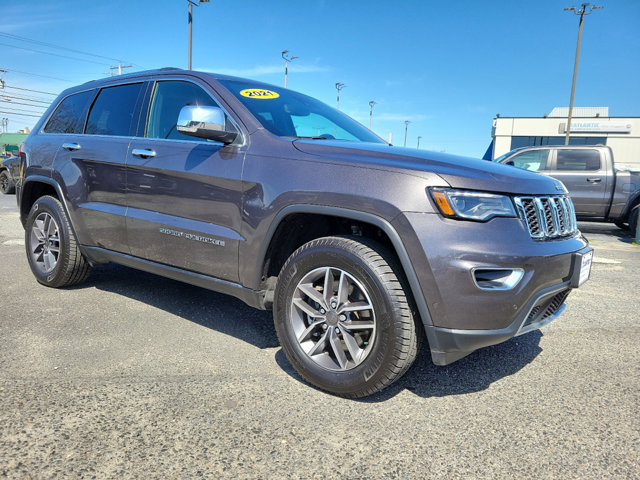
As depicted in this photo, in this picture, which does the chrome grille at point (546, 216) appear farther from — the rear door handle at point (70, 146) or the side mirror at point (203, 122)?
the rear door handle at point (70, 146)

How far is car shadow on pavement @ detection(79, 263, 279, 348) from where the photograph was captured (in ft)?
10.9

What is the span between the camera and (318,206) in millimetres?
2355

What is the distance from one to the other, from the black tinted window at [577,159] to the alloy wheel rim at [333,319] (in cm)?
895

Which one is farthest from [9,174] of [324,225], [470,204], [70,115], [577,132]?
[577,132]

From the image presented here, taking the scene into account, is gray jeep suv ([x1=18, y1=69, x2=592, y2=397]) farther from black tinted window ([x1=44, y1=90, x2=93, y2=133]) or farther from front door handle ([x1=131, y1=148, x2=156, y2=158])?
black tinted window ([x1=44, y1=90, x2=93, y2=133])

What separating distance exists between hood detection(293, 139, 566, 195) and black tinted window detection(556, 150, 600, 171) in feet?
26.4

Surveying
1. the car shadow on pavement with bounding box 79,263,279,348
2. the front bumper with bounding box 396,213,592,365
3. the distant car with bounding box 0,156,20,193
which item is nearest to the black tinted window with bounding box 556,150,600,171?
the car shadow on pavement with bounding box 79,263,279,348

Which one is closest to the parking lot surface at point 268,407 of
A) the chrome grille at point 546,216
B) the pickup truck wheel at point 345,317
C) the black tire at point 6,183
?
the pickup truck wheel at point 345,317

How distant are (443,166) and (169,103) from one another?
2123 millimetres

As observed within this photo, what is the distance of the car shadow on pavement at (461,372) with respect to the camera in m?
2.51

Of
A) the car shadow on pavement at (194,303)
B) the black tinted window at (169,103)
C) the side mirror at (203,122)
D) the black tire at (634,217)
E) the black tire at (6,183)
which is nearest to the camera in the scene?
the side mirror at (203,122)

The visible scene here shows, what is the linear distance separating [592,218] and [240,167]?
9295 mm

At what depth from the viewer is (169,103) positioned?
3.33 metres

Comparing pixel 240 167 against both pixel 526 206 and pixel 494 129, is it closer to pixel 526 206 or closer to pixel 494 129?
pixel 526 206
